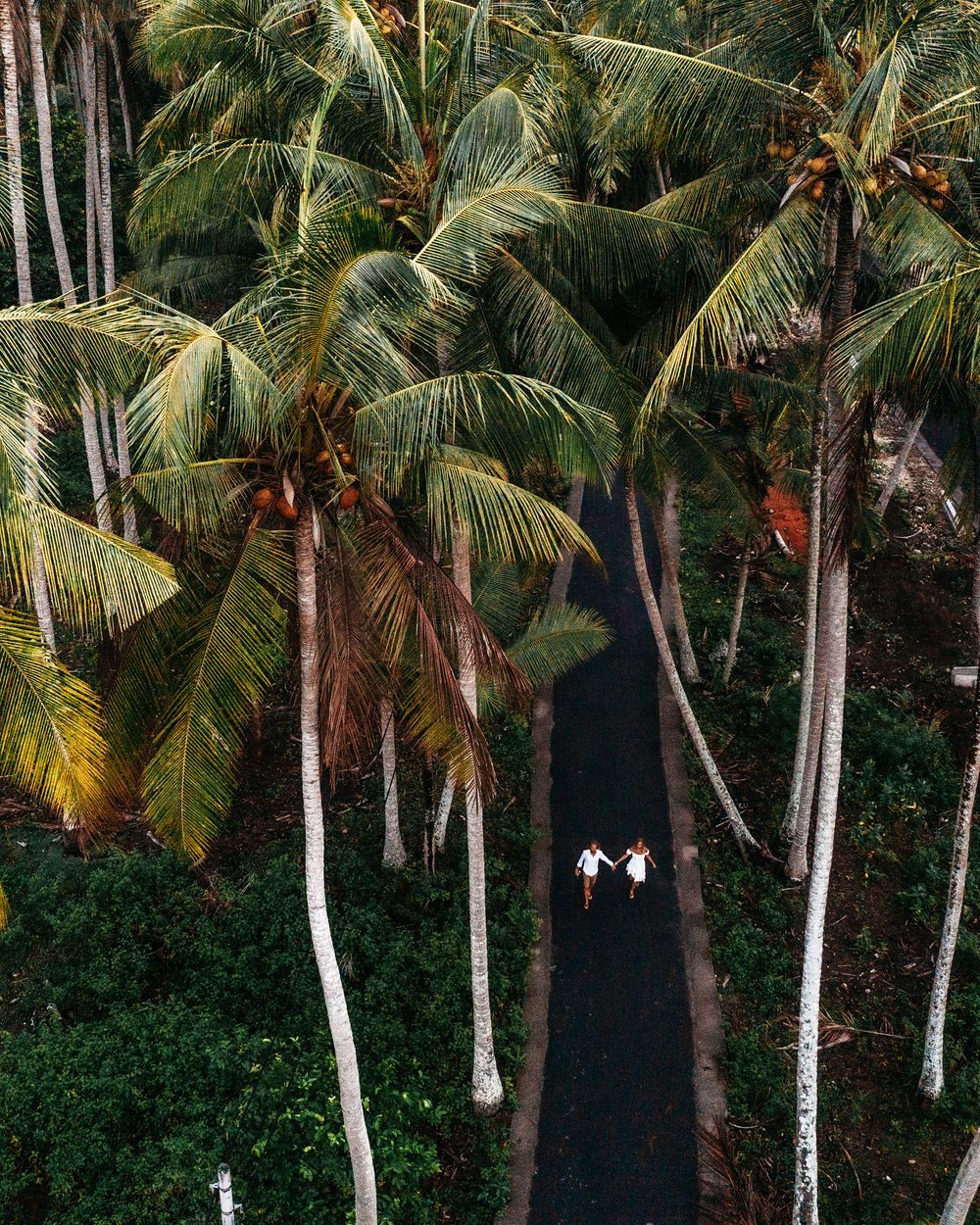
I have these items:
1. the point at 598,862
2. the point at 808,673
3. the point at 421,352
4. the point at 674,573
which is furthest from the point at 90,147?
the point at 808,673

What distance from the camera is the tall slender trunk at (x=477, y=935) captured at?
9.58m

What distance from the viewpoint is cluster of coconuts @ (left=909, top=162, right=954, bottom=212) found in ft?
27.3

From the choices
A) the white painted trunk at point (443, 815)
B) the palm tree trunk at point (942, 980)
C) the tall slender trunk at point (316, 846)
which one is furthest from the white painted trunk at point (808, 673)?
the tall slender trunk at point (316, 846)

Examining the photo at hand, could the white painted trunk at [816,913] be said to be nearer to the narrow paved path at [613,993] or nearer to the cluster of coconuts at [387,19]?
the narrow paved path at [613,993]

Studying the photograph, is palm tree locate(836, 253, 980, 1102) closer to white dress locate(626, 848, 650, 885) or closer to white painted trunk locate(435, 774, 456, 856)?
white dress locate(626, 848, 650, 885)

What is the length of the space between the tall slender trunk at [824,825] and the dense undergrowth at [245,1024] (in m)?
3.08

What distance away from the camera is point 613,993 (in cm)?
1252

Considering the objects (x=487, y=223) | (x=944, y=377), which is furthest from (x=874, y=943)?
(x=487, y=223)

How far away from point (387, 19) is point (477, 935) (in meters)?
9.51

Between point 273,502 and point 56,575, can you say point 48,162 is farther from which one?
point 56,575

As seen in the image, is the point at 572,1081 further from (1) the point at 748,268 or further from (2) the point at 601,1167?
(1) the point at 748,268

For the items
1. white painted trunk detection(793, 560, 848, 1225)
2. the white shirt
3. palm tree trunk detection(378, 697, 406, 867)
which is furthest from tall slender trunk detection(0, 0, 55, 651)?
the white shirt

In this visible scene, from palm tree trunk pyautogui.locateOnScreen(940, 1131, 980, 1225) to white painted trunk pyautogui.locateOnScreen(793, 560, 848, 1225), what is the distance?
128 cm

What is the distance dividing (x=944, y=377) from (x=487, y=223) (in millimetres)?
4208
